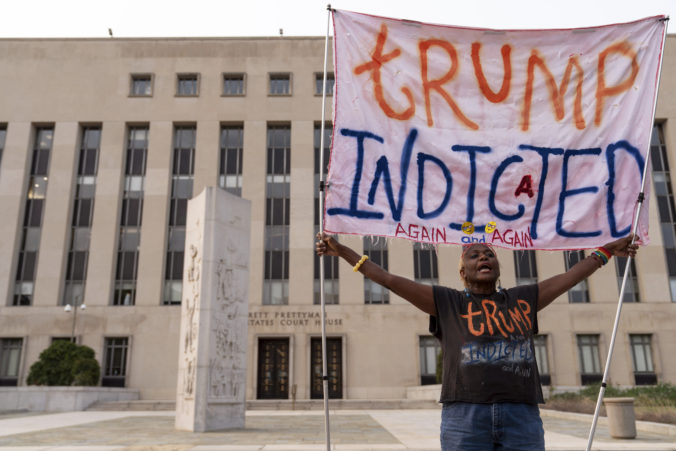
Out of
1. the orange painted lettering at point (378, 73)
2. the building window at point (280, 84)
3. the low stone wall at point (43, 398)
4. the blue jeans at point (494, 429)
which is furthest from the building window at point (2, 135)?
the blue jeans at point (494, 429)

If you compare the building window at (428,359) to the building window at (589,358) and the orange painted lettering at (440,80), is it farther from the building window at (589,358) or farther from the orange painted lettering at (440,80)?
the orange painted lettering at (440,80)

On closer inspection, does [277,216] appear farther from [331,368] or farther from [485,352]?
[485,352]

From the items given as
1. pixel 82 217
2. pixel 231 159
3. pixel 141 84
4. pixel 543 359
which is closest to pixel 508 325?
pixel 543 359

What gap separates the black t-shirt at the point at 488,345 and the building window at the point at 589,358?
35.8 m

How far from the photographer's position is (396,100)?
16.3 feet

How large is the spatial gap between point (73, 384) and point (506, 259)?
26.9m

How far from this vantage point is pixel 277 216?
37625 mm

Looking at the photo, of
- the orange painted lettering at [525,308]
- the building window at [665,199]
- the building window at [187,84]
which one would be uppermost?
the building window at [187,84]

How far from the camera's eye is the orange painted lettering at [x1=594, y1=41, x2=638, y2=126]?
503 cm

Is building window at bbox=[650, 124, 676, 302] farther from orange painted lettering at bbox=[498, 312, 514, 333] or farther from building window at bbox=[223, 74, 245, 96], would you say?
orange painted lettering at bbox=[498, 312, 514, 333]

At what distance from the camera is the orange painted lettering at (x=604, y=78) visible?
16.5 ft

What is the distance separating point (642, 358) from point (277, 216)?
25.9 metres

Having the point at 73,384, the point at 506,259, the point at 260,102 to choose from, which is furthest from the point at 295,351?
the point at 260,102

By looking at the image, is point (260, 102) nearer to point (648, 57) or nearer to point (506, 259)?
point (506, 259)
